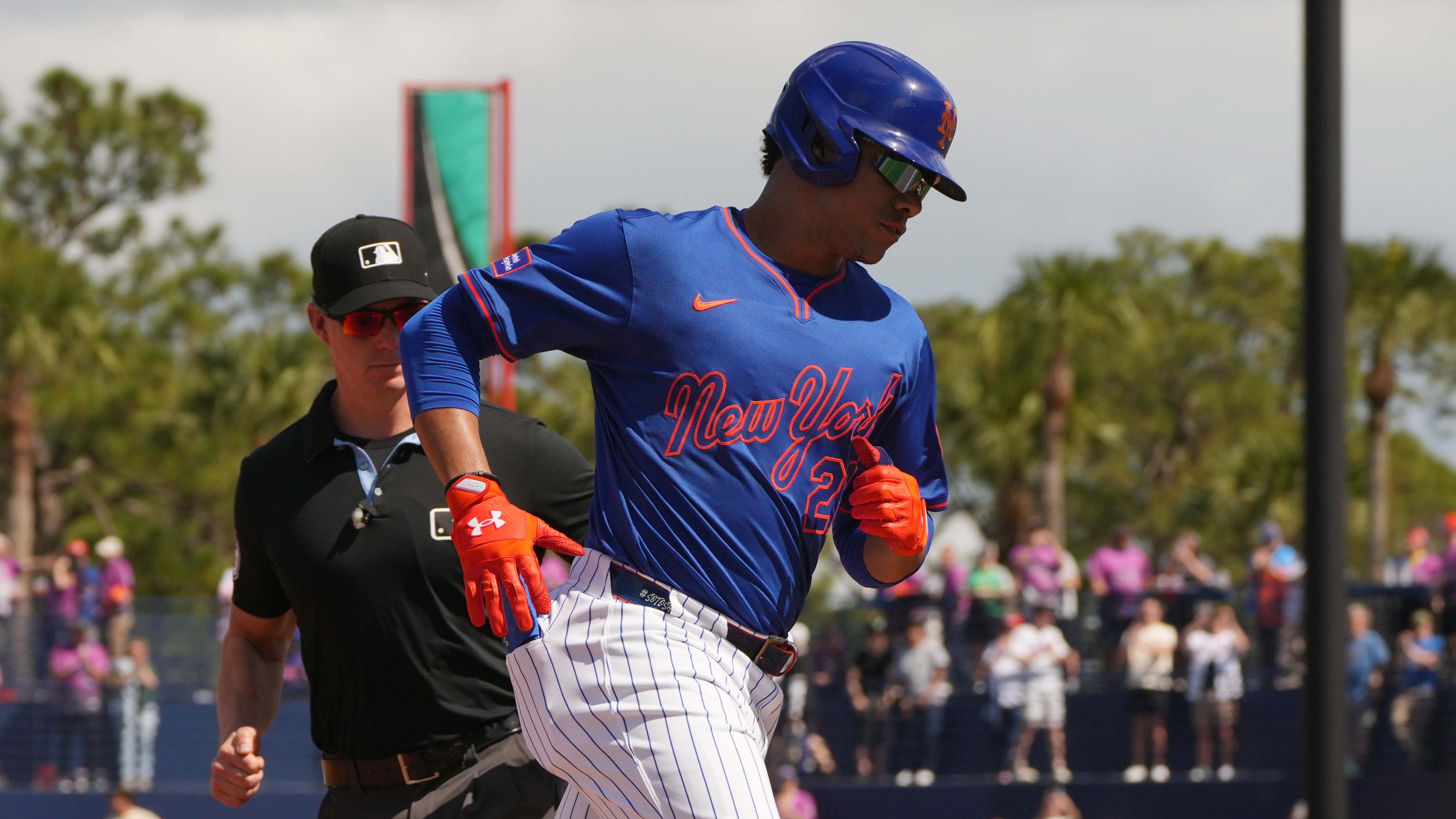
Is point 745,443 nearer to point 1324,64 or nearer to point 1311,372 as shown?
point 1311,372

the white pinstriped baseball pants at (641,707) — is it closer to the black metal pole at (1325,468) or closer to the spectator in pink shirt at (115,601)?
the black metal pole at (1325,468)

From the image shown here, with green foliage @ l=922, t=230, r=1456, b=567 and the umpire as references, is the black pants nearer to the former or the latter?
the umpire

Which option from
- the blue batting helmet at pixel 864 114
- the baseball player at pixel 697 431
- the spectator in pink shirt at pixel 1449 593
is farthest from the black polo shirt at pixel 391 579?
A: the spectator in pink shirt at pixel 1449 593

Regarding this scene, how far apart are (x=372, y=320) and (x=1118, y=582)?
11.9 meters

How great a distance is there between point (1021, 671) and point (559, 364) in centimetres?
2458

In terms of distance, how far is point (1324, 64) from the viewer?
390cm

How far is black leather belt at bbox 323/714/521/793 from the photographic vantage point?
3.51m

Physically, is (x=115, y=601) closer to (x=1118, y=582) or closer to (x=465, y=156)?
(x=465, y=156)

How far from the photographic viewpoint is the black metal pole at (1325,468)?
12.3 feet

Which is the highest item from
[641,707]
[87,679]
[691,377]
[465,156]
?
[465,156]

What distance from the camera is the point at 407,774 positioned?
352 cm

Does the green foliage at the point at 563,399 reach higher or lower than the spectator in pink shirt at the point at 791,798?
higher

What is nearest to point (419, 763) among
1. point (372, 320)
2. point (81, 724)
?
point (372, 320)

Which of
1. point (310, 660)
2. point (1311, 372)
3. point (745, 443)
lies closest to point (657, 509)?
point (745, 443)
